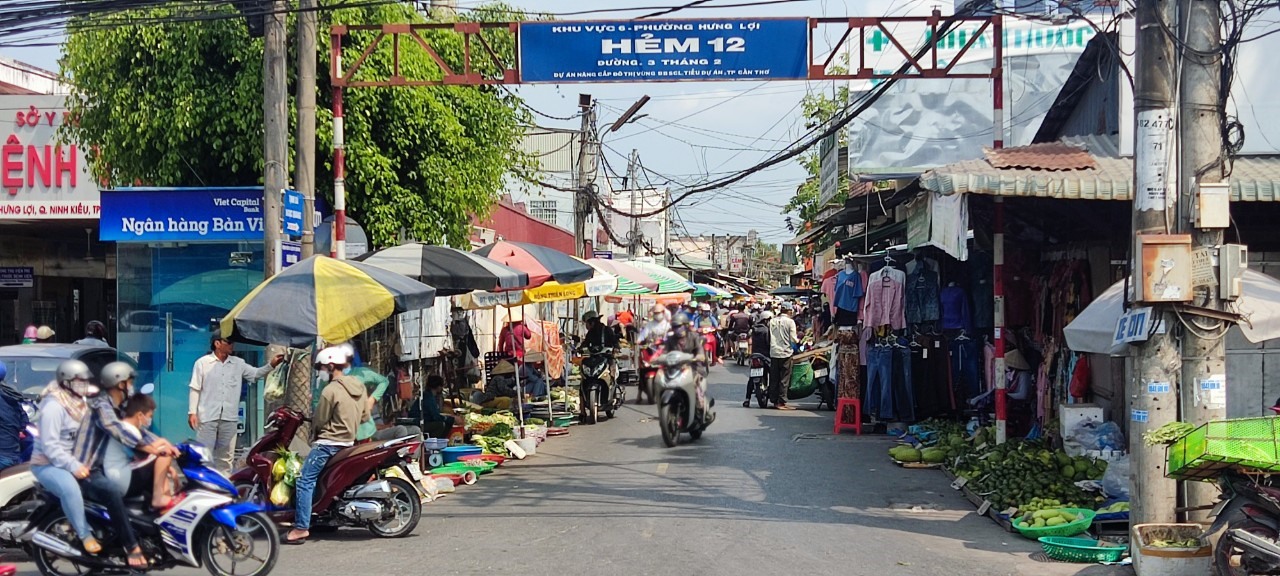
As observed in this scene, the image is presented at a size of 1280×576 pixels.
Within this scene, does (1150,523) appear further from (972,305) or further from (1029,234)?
(972,305)

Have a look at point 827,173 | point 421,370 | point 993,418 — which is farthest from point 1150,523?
point 827,173

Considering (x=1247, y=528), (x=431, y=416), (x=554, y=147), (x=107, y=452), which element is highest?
(x=554, y=147)

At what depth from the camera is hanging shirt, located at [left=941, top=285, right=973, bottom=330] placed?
16000 millimetres

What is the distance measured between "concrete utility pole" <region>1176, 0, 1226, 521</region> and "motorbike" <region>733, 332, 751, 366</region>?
79.2ft

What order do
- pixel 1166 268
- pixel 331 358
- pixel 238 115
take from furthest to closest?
pixel 238 115
pixel 331 358
pixel 1166 268

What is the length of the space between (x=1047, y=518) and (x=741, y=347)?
25.4 m

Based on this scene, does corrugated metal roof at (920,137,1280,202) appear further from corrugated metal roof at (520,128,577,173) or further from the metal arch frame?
corrugated metal roof at (520,128,577,173)

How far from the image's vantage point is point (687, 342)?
1487cm

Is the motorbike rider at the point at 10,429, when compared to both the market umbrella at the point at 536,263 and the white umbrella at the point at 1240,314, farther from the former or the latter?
the white umbrella at the point at 1240,314

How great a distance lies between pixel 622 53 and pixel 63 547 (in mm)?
7646

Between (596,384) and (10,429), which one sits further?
(596,384)

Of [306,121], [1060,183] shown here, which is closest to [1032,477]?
[1060,183]

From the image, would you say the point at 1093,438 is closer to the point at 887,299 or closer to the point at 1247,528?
the point at 1247,528

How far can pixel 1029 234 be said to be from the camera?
14.7 meters
